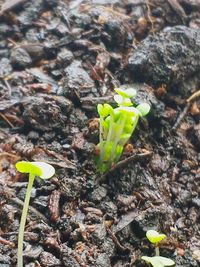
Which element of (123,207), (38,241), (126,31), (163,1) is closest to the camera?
(38,241)

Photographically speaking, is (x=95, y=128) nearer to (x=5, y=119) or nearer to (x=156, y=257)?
(x=5, y=119)

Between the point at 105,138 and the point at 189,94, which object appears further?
the point at 189,94

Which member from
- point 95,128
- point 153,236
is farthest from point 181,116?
point 153,236

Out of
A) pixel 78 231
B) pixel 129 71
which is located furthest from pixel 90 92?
pixel 78 231

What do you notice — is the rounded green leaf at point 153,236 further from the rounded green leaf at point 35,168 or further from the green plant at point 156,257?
the rounded green leaf at point 35,168

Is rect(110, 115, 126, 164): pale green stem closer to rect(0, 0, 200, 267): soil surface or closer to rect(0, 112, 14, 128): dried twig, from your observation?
rect(0, 0, 200, 267): soil surface

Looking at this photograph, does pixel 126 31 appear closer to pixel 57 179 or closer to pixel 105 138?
pixel 105 138

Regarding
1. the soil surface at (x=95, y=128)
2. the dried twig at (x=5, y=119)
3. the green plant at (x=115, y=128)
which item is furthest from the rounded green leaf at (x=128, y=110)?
the dried twig at (x=5, y=119)
